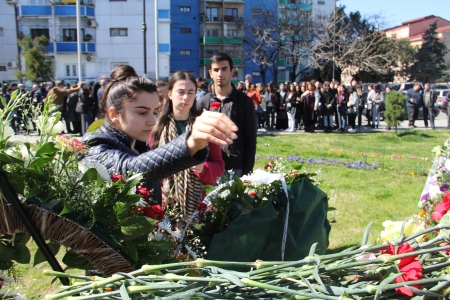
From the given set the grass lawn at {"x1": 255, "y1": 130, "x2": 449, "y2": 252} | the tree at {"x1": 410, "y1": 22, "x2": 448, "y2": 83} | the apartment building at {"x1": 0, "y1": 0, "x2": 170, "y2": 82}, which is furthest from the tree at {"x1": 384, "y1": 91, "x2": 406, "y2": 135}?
the tree at {"x1": 410, "y1": 22, "x2": 448, "y2": 83}

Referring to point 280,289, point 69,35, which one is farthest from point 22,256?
point 69,35

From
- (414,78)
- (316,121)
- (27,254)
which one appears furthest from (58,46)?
(27,254)

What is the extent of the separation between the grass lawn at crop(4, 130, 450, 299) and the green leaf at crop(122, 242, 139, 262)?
363mm

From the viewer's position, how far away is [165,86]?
13.6 feet

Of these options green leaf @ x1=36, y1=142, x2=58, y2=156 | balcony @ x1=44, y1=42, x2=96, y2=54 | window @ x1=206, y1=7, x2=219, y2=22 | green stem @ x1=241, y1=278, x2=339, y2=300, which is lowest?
green stem @ x1=241, y1=278, x2=339, y2=300

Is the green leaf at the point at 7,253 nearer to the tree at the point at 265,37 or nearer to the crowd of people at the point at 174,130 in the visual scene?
the crowd of people at the point at 174,130

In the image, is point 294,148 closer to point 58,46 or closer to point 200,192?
point 200,192

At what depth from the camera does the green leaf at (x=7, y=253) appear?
1.40 meters

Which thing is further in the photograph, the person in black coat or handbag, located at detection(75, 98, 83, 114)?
the person in black coat

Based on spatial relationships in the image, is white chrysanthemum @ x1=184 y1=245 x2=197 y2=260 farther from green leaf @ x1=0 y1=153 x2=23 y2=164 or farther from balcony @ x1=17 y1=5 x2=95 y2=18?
balcony @ x1=17 y1=5 x2=95 y2=18

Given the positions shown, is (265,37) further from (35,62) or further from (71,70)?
(35,62)

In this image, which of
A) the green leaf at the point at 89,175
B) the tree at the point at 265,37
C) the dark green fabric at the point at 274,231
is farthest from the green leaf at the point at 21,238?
the tree at the point at 265,37

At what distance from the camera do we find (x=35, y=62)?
111 ft

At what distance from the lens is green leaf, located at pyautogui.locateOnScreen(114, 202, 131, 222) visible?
1483mm
